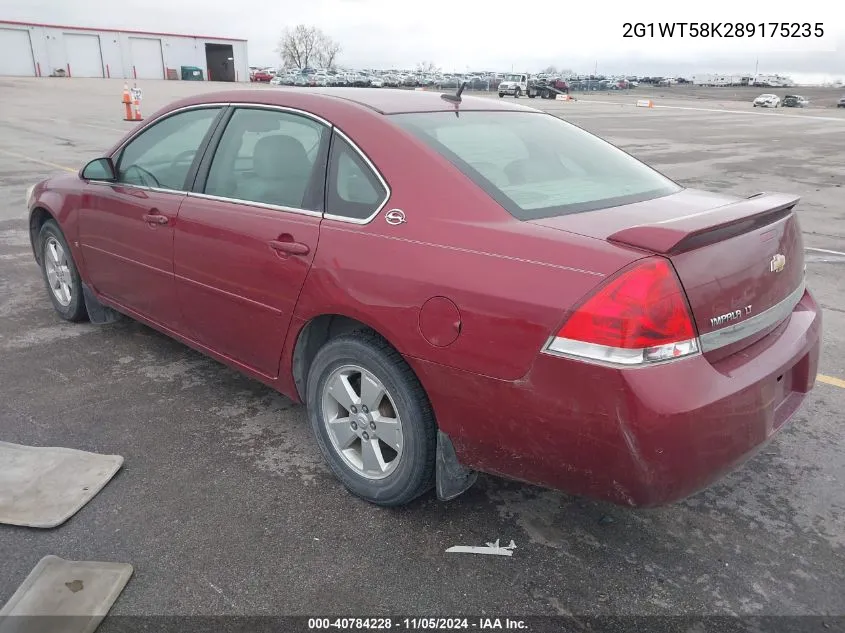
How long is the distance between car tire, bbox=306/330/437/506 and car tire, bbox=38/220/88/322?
2.54 meters

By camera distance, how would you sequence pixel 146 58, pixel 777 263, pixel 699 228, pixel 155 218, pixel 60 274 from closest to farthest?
pixel 699 228
pixel 777 263
pixel 155 218
pixel 60 274
pixel 146 58

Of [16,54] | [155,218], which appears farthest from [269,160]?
[16,54]

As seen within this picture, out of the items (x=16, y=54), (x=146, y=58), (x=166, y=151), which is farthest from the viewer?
(x=146, y=58)

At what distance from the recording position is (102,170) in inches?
160

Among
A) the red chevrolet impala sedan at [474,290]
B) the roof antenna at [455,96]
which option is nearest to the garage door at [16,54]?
the red chevrolet impala sedan at [474,290]

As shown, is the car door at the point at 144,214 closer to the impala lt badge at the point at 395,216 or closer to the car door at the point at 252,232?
the car door at the point at 252,232

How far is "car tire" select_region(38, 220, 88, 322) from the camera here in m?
4.70

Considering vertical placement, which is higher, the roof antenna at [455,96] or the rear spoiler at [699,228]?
the roof antenna at [455,96]

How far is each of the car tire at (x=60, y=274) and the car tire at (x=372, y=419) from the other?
100.0 inches

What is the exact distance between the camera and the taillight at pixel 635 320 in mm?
2076

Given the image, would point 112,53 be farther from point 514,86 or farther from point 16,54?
point 514,86

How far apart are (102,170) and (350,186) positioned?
79.4 inches

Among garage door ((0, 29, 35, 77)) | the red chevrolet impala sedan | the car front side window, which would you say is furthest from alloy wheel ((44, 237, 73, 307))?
garage door ((0, 29, 35, 77))

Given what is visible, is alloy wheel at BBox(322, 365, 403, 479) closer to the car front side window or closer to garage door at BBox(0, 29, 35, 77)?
the car front side window
